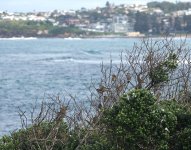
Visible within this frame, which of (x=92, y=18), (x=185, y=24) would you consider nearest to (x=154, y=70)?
(x=185, y=24)

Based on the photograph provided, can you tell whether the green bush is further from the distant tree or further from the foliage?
the distant tree

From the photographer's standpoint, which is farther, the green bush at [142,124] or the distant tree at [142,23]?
the distant tree at [142,23]

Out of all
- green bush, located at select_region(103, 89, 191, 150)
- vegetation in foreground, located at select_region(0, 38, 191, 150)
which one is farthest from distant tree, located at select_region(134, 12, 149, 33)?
green bush, located at select_region(103, 89, 191, 150)

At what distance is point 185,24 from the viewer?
116m

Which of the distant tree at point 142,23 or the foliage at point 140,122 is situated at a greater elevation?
the foliage at point 140,122

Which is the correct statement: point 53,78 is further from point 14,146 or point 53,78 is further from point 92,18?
point 92,18

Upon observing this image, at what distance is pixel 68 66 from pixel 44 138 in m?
52.7

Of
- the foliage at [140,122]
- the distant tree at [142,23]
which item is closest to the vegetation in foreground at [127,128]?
the foliage at [140,122]

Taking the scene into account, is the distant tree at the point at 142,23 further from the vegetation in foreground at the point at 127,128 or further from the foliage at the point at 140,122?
the foliage at the point at 140,122

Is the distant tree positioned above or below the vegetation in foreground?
below

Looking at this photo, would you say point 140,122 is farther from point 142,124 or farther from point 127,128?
point 127,128

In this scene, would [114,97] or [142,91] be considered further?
[114,97]

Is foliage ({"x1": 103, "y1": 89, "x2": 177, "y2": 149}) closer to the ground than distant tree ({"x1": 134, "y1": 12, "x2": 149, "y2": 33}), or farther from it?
farther from it

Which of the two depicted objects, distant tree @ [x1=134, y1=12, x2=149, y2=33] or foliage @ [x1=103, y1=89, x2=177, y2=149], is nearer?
foliage @ [x1=103, y1=89, x2=177, y2=149]
